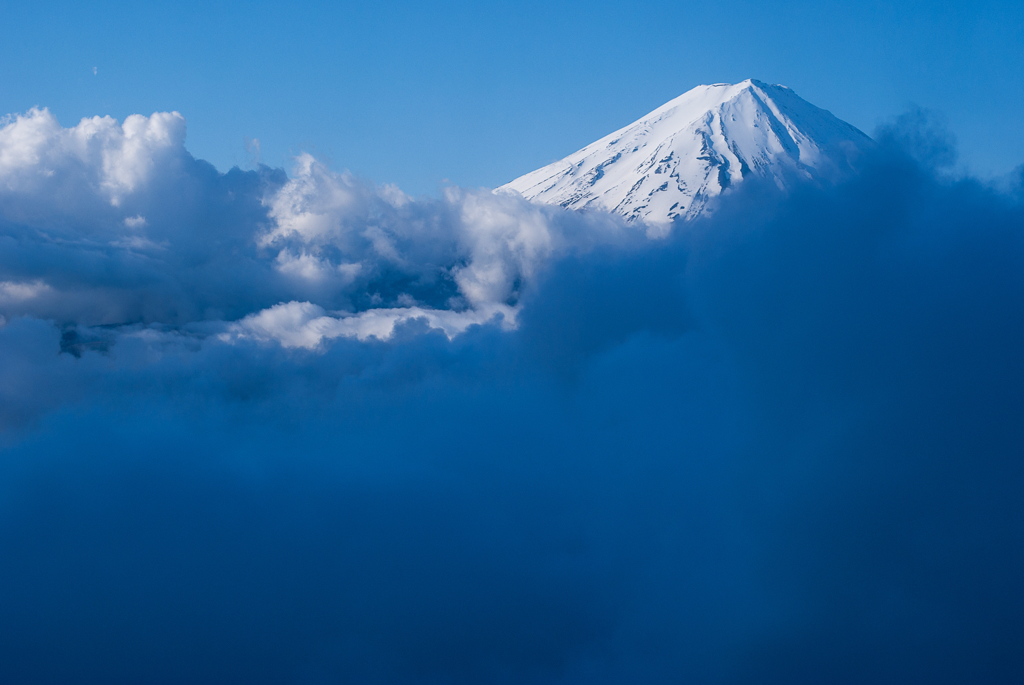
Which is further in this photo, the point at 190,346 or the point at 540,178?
the point at 540,178

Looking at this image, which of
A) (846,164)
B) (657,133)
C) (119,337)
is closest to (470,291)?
(657,133)

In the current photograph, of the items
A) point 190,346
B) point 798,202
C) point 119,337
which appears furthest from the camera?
point 119,337

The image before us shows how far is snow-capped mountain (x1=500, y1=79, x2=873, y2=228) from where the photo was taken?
9725cm

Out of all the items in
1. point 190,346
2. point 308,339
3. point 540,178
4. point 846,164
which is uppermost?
point 540,178

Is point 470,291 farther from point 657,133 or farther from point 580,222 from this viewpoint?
point 657,133

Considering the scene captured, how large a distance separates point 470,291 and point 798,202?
271 ft

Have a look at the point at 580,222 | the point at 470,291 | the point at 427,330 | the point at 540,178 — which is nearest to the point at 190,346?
the point at 427,330

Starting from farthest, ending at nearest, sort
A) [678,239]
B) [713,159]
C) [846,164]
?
[713,159] < [846,164] < [678,239]

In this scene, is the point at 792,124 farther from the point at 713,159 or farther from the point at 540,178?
the point at 540,178

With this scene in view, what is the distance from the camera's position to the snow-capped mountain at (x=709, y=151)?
9725 centimetres

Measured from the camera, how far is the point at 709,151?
10119 cm

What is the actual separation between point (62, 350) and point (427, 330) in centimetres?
5116

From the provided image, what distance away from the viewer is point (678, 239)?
73.2 metres

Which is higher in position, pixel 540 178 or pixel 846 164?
pixel 540 178
